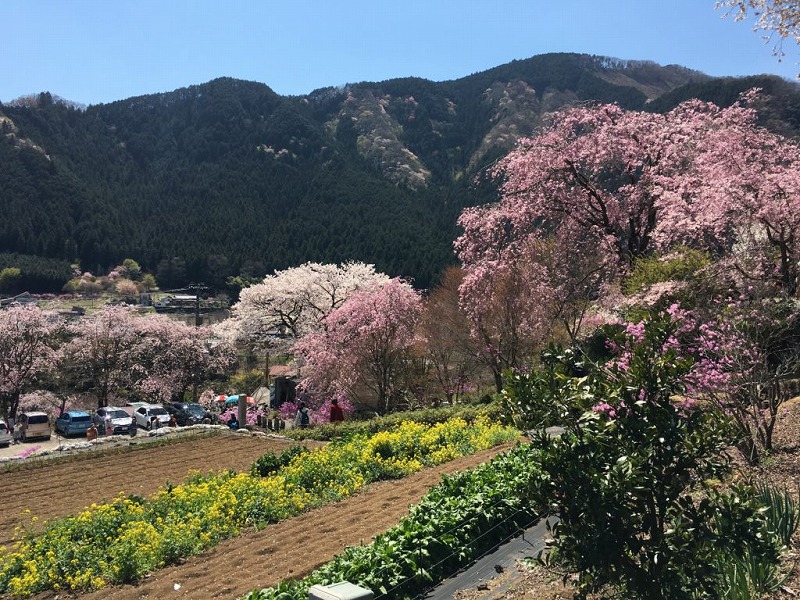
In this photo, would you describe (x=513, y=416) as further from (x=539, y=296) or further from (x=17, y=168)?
(x=17, y=168)

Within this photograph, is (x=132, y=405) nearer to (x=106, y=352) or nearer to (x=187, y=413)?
(x=106, y=352)

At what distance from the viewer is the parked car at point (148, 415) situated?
104 ft

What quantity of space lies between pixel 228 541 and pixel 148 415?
2606cm

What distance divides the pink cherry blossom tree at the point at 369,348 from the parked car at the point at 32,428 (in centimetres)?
1272

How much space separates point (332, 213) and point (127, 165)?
62768 millimetres

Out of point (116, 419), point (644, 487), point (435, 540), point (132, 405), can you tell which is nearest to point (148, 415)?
point (116, 419)

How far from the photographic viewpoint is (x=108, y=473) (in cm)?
1598

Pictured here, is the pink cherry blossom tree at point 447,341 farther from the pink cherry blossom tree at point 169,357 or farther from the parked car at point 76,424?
the pink cherry blossom tree at point 169,357

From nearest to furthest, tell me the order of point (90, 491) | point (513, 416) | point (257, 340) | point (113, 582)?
point (513, 416)
point (113, 582)
point (90, 491)
point (257, 340)

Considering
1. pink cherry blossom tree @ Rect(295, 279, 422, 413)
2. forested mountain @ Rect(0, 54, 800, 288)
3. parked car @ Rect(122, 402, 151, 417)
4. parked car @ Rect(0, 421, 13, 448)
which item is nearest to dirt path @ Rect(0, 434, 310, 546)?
pink cherry blossom tree @ Rect(295, 279, 422, 413)

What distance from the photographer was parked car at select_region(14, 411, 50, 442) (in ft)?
91.0

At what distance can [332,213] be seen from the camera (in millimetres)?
111375

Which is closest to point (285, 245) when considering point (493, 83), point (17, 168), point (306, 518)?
point (17, 168)

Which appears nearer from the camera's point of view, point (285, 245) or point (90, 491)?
point (90, 491)
